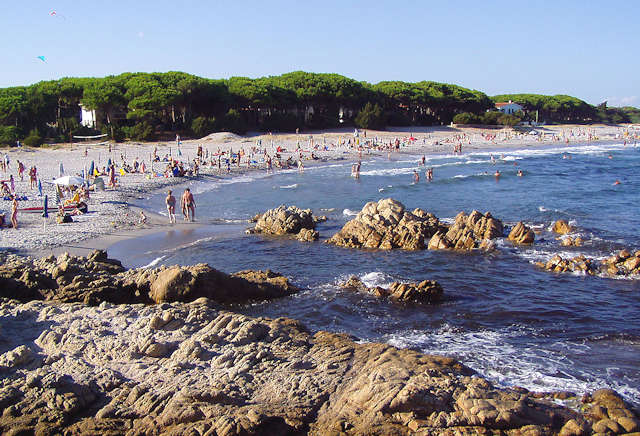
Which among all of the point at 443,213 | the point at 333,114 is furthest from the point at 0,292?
the point at 333,114

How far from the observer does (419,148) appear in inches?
2377

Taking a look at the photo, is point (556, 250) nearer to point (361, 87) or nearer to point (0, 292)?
point (0, 292)

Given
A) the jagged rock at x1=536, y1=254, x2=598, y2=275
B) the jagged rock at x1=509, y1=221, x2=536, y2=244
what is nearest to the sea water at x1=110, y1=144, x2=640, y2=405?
the jagged rock at x1=536, y1=254, x2=598, y2=275

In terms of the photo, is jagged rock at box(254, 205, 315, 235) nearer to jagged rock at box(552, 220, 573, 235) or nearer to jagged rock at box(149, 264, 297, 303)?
jagged rock at box(149, 264, 297, 303)

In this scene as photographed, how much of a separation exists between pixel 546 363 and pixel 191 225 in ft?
55.4

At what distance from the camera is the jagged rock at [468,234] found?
780 inches

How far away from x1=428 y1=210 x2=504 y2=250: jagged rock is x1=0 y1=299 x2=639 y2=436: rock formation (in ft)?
35.3

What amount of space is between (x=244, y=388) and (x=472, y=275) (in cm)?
1043

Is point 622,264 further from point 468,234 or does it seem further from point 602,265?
point 468,234

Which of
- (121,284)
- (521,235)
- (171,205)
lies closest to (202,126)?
(171,205)

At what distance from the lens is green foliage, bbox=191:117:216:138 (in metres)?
57.9

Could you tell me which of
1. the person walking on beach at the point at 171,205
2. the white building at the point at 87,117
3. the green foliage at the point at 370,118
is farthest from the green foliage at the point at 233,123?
the person walking on beach at the point at 171,205

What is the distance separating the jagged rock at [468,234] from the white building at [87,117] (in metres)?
46.5

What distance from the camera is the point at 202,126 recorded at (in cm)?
5828
